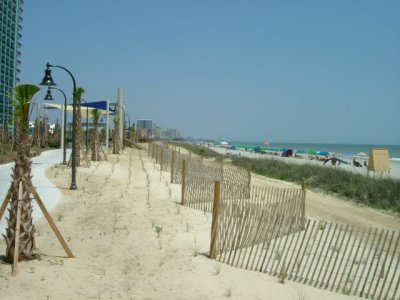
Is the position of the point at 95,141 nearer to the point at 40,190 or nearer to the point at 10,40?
the point at 40,190

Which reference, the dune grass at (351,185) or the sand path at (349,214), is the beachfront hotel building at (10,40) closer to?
the dune grass at (351,185)

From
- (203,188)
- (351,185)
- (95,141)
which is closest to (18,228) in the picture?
(203,188)

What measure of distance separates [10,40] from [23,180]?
6299 cm

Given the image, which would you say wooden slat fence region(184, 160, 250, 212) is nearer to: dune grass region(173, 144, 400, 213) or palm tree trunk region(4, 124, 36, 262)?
palm tree trunk region(4, 124, 36, 262)

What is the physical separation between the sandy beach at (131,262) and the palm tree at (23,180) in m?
0.26

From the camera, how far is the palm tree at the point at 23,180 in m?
6.09

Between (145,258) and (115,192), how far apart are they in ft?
21.1

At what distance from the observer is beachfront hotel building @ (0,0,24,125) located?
5838 centimetres

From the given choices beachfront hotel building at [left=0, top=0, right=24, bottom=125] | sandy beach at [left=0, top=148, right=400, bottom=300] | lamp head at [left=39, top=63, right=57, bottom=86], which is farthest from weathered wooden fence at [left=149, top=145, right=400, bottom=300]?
beachfront hotel building at [left=0, top=0, right=24, bottom=125]

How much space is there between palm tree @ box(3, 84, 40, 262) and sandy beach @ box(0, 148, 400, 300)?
26 centimetres

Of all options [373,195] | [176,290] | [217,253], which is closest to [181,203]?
[217,253]

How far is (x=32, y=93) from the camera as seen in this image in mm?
6258

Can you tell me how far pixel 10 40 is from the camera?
204 feet

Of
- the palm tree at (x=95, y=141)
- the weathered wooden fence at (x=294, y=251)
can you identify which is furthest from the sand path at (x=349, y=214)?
the palm tree at (x=95, y=141)
